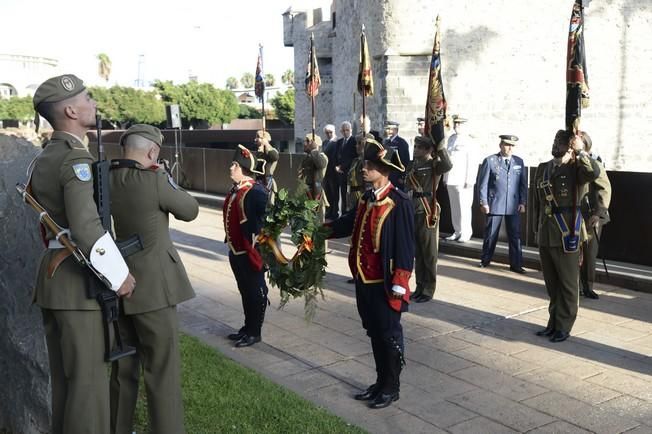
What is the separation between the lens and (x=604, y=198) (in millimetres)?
7523

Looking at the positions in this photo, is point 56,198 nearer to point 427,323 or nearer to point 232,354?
point 232,354

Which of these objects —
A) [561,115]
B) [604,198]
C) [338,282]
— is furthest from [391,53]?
[604,198]

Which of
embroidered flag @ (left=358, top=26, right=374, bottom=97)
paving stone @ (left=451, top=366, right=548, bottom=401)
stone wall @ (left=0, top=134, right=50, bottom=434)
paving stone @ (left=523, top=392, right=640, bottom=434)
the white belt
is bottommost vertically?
paving stone @ (left=451, top=366, right=548, bottom=401)

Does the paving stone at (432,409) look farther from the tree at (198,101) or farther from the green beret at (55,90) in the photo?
the tree at (198,101)

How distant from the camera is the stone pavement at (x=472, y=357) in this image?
506 centimetres

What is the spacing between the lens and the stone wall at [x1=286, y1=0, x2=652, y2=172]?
19.1 m

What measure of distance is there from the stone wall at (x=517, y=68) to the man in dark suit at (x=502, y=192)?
8.63 meters

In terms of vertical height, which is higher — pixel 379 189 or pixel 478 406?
pixel 379 189

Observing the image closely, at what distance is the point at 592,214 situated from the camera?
7.77 m

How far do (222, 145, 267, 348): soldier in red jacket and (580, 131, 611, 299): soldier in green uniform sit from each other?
3480 mm

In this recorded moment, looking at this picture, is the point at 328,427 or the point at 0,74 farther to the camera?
the point at 0,74

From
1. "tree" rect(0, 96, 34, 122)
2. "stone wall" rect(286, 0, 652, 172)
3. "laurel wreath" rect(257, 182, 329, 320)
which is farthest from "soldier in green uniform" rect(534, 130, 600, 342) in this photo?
"tree" rect(0, 96, 34, 122)

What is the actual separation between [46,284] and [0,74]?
336 ft

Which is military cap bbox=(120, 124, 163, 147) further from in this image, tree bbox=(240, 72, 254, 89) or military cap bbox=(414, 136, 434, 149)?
tree bbox=(240, 72, 254, 89)
